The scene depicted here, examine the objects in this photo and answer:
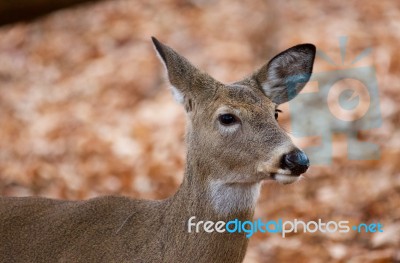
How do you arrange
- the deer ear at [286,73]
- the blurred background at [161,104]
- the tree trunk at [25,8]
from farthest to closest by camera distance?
the blurred background at [161,104]
the tree trunk at [25,8]
the deer ear at [286,73]

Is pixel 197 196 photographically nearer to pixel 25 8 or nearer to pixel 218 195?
pixel 218 195

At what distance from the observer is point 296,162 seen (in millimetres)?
3975

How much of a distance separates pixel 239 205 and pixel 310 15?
25.2ft

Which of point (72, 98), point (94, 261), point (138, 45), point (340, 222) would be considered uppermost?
point (138, 45)

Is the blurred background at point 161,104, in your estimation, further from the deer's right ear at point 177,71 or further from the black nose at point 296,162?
the black nose at point 296,162

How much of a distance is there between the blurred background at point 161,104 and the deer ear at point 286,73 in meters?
2.12

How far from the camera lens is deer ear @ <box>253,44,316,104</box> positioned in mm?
4863

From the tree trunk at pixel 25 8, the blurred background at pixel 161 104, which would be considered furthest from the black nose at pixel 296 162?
the tree trunk at pixel 25 8

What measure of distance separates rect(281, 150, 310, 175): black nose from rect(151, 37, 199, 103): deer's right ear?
86cm

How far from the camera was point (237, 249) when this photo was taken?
4.43m

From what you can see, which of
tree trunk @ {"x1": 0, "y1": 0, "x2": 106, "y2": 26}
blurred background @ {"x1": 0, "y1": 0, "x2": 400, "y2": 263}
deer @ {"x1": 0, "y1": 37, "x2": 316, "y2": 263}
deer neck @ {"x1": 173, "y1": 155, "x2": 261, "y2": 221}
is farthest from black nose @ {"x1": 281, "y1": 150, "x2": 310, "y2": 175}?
tree trunk @ {"x1": 0, "y1": 0, "x2": 106, "y2": 26}

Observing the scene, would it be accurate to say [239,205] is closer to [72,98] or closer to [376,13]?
[72,98]

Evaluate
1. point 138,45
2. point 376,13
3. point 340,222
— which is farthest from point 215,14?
point 340,222

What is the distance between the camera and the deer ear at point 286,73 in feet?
16.0
